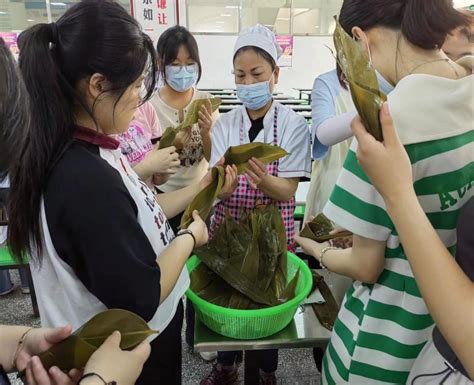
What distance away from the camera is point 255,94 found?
1.53m

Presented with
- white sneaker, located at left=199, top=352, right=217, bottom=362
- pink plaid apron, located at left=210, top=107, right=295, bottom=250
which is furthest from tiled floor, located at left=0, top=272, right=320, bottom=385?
pink plaid apron, located at left=210, top=107, right=295, bottom=250

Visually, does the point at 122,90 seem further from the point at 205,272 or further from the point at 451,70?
the point at 451,70

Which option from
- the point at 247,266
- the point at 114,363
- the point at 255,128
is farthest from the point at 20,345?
the point at 255,128

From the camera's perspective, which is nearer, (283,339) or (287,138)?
(283,339)

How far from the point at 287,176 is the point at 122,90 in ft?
2.65

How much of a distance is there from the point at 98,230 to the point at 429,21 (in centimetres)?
79

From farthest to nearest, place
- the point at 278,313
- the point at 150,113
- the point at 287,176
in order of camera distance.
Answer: the point at 150,113 < the point at 287,176 < the point at 278,313

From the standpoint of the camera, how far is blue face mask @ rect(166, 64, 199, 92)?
1973 millimetres

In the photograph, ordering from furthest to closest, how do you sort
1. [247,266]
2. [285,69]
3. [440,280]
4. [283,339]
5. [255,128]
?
[285,69] → [255,128] → [247,266] → [283,339] → [440,280]

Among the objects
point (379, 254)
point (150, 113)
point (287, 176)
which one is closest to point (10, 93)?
point (379, 254)

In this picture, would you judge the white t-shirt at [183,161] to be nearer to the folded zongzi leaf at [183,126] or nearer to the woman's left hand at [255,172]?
the folded zongzi leaf at [183,126]

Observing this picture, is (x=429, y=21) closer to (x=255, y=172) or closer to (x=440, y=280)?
(x=440, y=280)

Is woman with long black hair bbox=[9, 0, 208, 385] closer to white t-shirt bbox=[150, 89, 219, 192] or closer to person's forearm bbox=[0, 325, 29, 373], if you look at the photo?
person's forearm bbox=[0, 325, 29, 373]

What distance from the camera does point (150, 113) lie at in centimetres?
185
